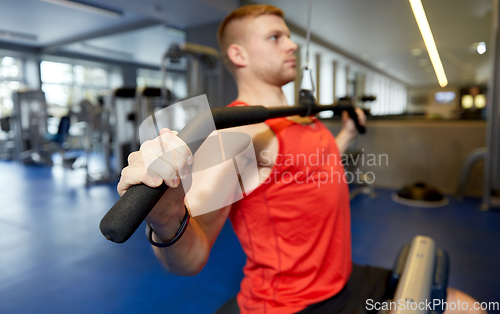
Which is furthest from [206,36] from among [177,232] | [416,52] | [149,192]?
[149,192]

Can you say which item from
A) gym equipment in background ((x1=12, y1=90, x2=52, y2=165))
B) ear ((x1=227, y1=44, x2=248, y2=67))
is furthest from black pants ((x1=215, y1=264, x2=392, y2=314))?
gym equipment in background ((x1=12, y1=90, x2=52, y2=165))

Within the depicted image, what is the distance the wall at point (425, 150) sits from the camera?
3.85 m

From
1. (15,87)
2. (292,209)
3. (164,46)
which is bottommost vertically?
(292,209)

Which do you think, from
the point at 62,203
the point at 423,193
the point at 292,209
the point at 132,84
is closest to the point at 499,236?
the point at 423,193

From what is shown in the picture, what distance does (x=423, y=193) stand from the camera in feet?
11.5

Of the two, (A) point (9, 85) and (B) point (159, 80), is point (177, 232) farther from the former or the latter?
(B) point (159, 80)

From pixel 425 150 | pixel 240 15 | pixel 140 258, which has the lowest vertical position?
pixel 140 258

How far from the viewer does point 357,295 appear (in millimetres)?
949

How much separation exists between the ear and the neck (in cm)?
6

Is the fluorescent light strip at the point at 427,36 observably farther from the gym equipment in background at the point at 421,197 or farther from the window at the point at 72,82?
the window at the point at 72,82

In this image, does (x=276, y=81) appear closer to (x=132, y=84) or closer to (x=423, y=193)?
(x=423, y=193)

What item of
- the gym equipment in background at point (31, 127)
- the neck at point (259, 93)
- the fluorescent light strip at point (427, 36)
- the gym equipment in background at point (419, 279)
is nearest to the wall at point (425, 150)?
the gym equipment in background at point (419, 279)

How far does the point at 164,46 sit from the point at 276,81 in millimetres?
8777

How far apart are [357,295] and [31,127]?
8.11 m
